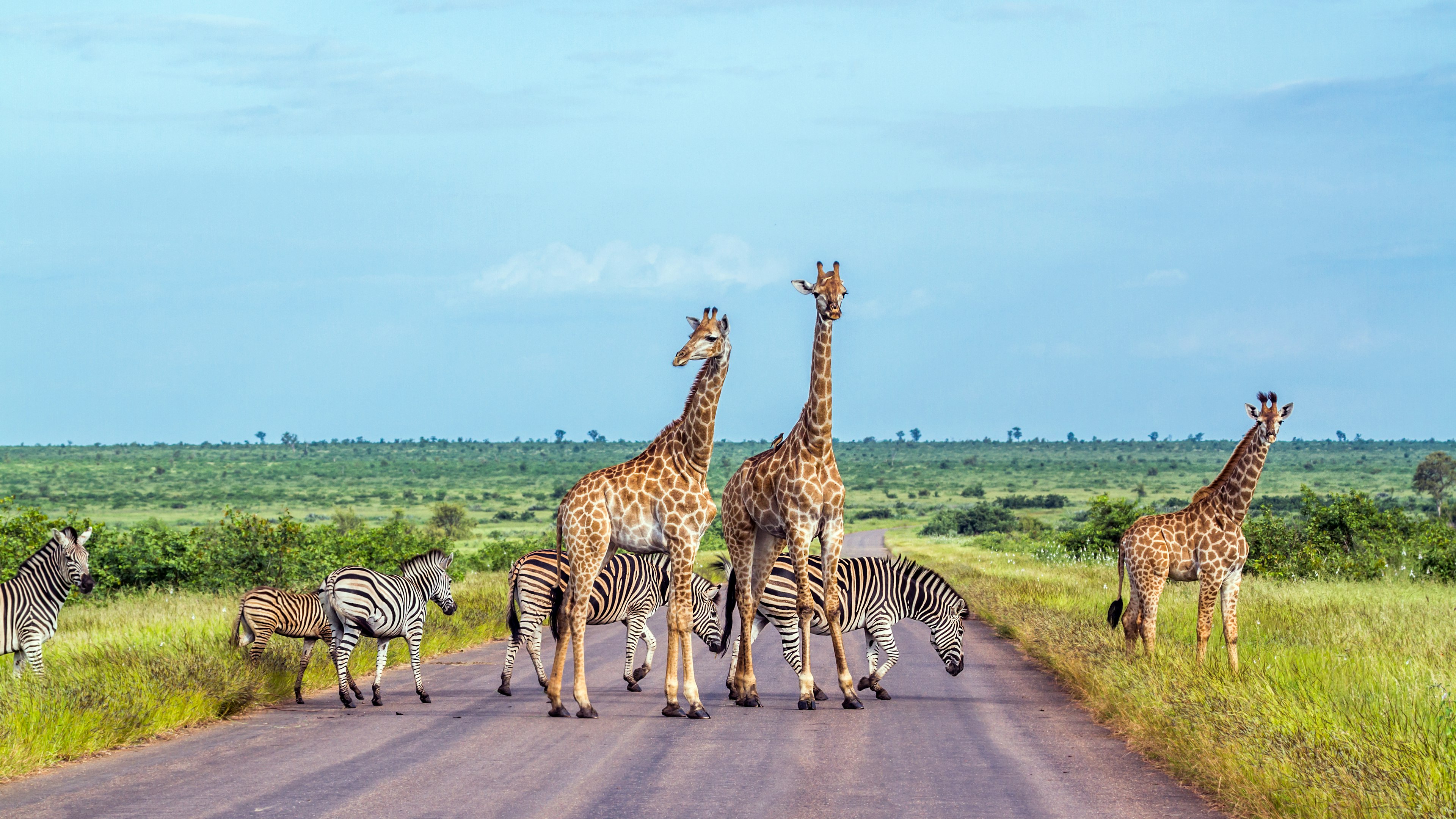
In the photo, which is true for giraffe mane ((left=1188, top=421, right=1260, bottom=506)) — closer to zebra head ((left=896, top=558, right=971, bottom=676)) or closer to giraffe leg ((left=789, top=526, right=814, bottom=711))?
zebra head ((left=896, top=558, right=971, bottom=676))

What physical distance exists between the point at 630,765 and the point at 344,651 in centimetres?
484

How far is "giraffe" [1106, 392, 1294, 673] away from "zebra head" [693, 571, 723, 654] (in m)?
5.12

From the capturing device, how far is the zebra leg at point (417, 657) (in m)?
14.2

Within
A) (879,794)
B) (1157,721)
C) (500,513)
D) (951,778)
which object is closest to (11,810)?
(879,794)

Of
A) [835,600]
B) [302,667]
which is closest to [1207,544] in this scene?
[835,600]

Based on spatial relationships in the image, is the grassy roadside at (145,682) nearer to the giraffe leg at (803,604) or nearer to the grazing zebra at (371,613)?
the grazing zebra at (371,613)

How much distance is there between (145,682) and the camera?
1284 cm

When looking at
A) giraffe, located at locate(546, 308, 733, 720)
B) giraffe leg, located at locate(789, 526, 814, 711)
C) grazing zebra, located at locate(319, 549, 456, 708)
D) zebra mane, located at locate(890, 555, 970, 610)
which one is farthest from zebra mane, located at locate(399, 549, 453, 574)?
zebra mane, located at locate(890, 555, 970, 610)

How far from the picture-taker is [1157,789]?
9680 millimetres

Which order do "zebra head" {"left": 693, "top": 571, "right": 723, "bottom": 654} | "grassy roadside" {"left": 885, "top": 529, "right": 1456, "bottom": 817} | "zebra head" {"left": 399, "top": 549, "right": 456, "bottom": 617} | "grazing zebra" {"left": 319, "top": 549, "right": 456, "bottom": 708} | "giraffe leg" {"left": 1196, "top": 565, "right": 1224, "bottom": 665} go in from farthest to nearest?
1. "zebra head" {"left": 693, "top": 571, "right": 723, "bottom": 654}
2. "zebra head" {"left": 399, "top": 549, "right": 456, "bottom": 617}
3. "giraffe leg" {"left": 1196, "top": 565, "right": 1224, "bottom": 665}
4. "grazing zebra" {"left": 319, "top": 549, "right": 456, "bottom": 708}
5. "grassy roadside" {"left": 885, "top": 529, "right": 1456, "bottom": 817}

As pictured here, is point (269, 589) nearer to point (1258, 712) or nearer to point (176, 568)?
point (1258, 712)

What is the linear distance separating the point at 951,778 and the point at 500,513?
7079cm

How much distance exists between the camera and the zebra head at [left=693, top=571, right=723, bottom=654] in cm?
1756

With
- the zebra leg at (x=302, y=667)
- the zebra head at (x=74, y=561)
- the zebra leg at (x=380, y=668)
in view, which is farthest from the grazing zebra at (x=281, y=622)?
the zebra head at (x=74, y=561)
